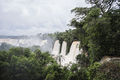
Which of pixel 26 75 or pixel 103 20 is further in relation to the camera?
pixel 26 75

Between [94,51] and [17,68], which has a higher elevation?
[94,51]

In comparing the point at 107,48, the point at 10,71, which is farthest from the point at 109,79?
the point at 10,71

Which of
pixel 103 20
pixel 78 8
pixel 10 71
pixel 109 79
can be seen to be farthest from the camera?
pixel 78 8

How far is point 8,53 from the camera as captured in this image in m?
10.4

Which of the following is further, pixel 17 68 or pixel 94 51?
pixel 94 51

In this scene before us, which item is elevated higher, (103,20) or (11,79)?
(103,20)

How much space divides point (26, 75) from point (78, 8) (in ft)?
28.0

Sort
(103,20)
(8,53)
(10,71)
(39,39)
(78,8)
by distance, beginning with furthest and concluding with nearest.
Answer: (39,39) → (78,8) → (8,53) → (10,71) → (103,20)

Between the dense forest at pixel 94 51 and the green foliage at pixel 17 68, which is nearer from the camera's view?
the dense forest at pixel 94 51

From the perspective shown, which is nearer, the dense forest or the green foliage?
the dense forest

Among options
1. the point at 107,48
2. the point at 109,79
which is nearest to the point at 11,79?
the point at 109,79

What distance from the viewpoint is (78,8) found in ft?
38.6

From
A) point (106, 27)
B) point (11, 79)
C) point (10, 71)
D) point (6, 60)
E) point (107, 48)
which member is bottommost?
point (11, 79)

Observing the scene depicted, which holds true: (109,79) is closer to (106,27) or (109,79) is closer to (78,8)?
(106,27)
